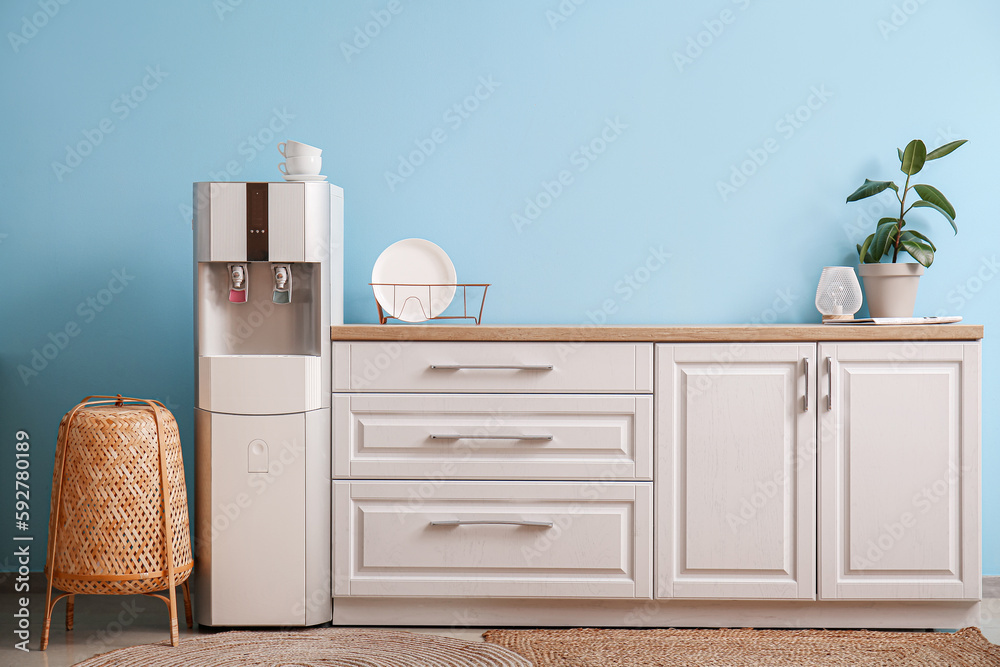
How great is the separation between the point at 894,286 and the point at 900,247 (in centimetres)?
14

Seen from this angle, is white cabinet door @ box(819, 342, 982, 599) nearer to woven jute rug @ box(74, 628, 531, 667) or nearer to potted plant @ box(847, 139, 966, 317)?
potted plant @ box(847, 139, 966, 317)

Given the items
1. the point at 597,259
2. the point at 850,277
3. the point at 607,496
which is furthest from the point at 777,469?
the point at 597,259

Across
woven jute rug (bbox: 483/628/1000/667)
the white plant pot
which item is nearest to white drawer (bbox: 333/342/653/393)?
woven jute rug (bbox: 483/628/1000/667)

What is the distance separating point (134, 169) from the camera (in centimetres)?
254

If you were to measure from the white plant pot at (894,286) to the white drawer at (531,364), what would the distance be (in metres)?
0.89

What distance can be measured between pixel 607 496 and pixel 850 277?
42.3 inches

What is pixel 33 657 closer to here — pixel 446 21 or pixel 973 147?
pixel 446 21

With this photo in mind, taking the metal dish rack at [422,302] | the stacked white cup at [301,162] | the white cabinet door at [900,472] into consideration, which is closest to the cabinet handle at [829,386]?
the white cabinet door at [900,472]

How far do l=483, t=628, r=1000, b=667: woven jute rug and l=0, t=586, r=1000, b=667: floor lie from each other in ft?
0.54

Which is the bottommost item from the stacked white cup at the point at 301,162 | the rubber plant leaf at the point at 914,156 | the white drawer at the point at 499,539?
the white drawer at the point at 499,539

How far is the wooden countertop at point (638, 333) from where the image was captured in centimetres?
207

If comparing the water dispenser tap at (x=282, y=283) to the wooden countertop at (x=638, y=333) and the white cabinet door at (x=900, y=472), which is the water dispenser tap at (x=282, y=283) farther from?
the white cabinet door at (x=900, y=472)

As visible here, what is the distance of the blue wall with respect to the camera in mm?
2527

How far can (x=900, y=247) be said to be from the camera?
7.92 ft
